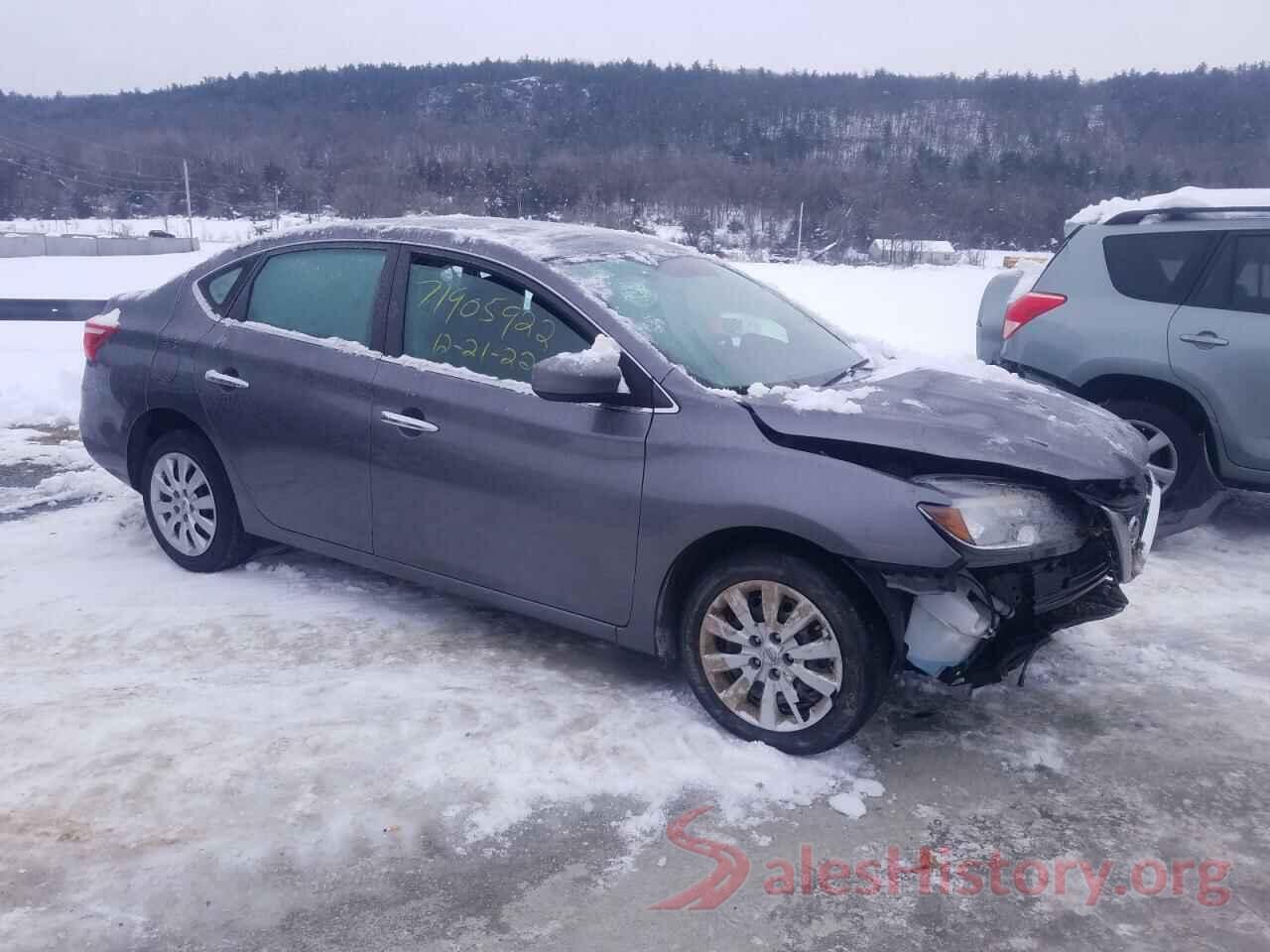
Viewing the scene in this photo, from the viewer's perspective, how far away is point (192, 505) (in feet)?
15.8

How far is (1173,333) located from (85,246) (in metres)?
63.2

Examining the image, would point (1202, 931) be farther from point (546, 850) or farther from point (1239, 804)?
point (546, 850)

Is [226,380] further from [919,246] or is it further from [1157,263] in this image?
[919,246]

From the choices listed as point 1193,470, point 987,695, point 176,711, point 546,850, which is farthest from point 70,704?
point 1193,470

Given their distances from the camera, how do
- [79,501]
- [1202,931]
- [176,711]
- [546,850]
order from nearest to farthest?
1. [1202,931]
2. [546,850]
3. [176,711]
4. [79,501]

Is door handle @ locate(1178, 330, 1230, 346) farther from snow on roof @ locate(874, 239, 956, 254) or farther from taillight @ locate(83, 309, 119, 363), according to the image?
snow on roof @ locate(874, 239, 956, 254)

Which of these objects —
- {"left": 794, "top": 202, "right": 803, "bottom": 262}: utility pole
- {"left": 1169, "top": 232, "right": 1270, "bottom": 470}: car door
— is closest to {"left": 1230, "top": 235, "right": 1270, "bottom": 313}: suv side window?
{"left": 1169, "top": 232, "right": 1270, "bottom": 470}: car door

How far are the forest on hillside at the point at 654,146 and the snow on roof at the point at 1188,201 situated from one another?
59.5m

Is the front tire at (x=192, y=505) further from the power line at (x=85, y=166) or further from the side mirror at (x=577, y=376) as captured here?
the power line at (x=85, y=166)

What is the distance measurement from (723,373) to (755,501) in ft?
2.07

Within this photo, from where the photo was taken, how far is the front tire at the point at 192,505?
4.70 metres

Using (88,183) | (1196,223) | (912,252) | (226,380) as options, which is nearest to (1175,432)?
(1196,223)

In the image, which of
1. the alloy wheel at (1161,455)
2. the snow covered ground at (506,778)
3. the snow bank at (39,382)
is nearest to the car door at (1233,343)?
the alloy wheel at (1161,455)

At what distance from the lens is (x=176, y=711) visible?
3.57m
